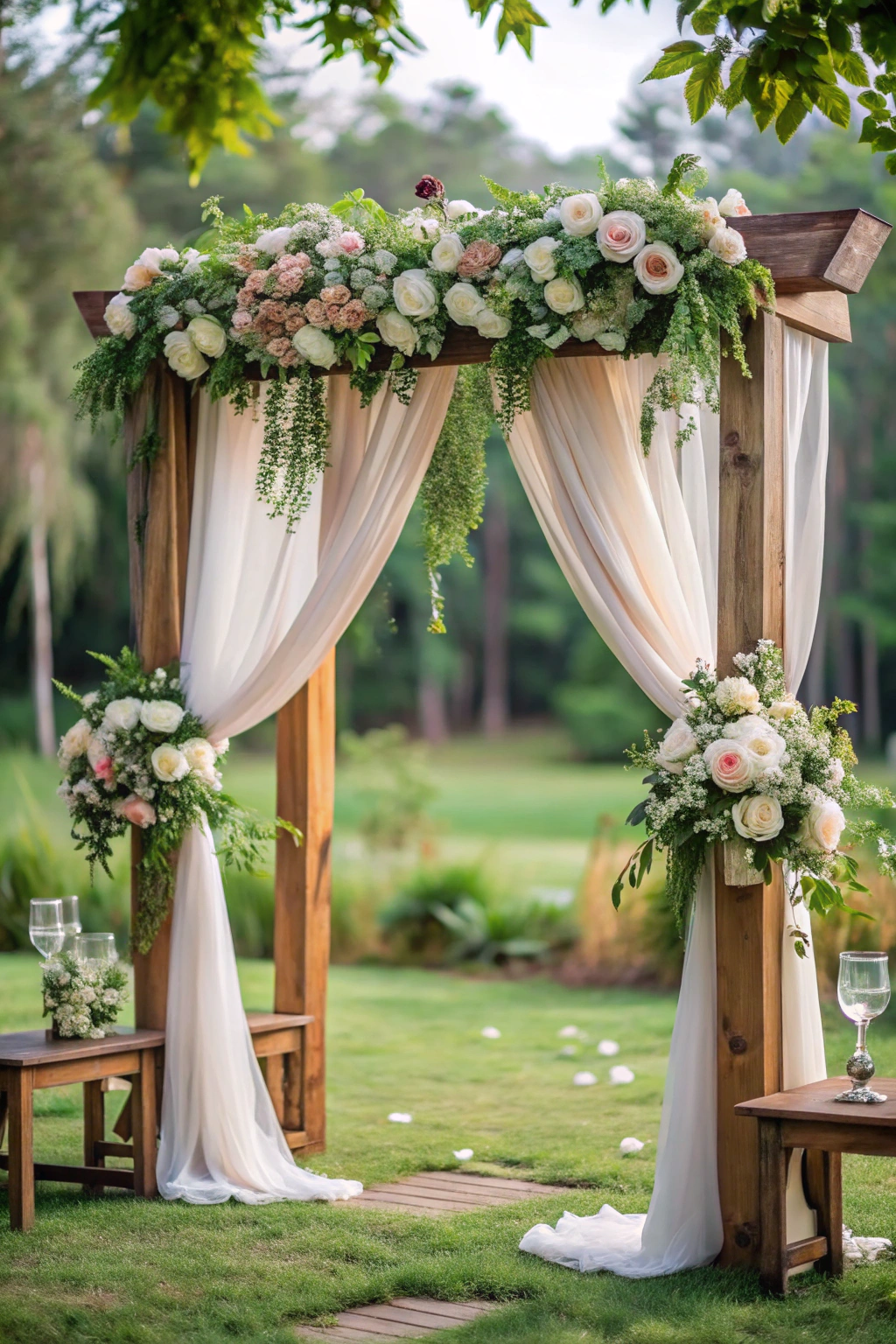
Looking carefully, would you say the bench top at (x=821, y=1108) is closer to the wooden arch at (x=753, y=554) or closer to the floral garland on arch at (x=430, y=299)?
the wooden arch at (x=753, y=554)

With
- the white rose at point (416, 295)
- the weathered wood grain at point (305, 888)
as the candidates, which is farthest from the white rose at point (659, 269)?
the weathered wood grain at point (305, 888)

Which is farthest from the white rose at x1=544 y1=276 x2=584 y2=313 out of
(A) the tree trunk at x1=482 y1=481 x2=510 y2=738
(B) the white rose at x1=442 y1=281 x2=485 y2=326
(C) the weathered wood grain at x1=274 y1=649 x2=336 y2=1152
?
(A) the tree trunk at x1=482 y1=481 x2=510 y2=738

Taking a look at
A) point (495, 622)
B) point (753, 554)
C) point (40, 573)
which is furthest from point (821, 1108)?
point (495, 622)

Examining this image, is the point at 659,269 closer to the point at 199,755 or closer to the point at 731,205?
the point at 731,205

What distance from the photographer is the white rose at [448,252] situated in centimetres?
460

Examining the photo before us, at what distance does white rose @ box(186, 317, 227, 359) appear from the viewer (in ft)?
16.3

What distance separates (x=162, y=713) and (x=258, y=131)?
7.14 feet

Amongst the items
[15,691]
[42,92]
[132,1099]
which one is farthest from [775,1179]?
[15,691]

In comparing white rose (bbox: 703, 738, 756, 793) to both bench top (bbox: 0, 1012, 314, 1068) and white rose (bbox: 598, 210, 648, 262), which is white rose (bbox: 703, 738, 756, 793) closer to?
white rose (bbox: 598, 210, 648, 262)

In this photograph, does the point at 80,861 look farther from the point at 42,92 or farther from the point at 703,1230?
the point at 42,92

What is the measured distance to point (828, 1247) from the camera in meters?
4.21

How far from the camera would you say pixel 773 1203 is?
12.9 ft

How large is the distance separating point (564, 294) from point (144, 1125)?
283cm

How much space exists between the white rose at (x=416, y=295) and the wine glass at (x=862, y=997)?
217cm
